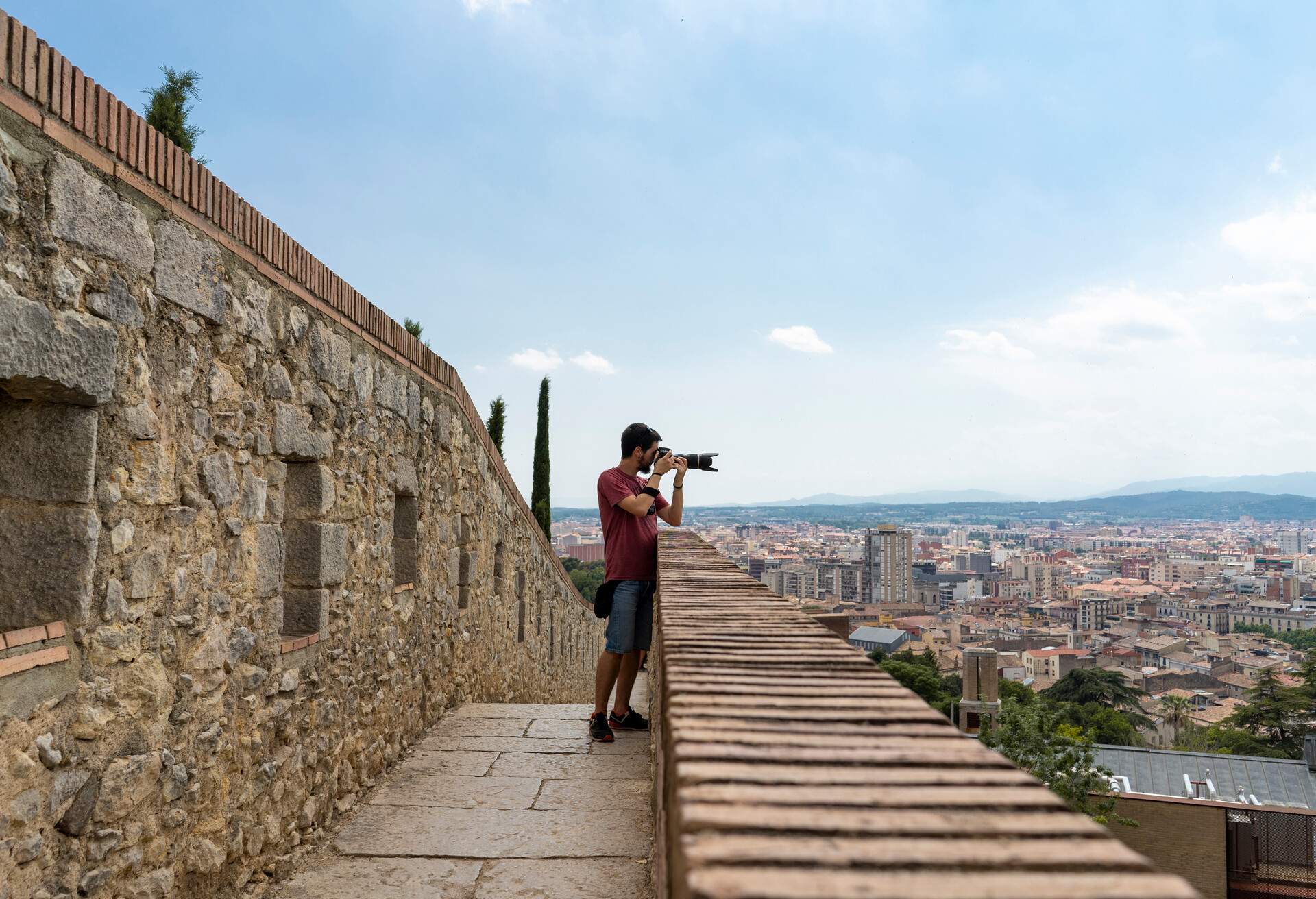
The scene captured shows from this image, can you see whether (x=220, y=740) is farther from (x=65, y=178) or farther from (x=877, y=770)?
(x=877, y=770)

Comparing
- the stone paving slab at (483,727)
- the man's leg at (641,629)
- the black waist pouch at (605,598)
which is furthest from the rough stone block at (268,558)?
the stone paving slab at (483,727)

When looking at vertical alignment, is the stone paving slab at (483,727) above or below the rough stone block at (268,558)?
below

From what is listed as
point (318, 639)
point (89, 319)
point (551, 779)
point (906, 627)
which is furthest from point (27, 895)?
point (906, 627)

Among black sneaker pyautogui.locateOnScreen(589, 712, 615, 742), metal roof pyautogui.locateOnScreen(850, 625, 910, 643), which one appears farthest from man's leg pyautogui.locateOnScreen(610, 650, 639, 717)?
metal roof pyautogui.locateOnScreen(850, 625, 910, 643)

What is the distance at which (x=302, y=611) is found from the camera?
3441mm

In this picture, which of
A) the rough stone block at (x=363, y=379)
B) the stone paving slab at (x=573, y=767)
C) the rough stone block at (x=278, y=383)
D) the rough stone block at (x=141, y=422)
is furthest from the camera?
the stone paving slab at (x=573, y=767)

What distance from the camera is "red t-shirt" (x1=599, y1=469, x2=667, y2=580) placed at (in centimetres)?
438

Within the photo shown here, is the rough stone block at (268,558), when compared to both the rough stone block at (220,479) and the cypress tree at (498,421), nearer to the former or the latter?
the rough stone block at (220,479)

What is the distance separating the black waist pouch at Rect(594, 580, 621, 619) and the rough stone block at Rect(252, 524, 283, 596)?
1.71m

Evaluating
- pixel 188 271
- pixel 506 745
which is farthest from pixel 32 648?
pixel 506 745

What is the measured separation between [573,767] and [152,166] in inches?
122

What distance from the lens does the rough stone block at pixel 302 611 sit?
3.42m

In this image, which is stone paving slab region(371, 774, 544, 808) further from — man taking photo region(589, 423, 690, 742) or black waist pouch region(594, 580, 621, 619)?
black waist pouch region(594, 580, 621, 619)

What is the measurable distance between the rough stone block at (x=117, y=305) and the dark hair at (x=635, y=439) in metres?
2.49
